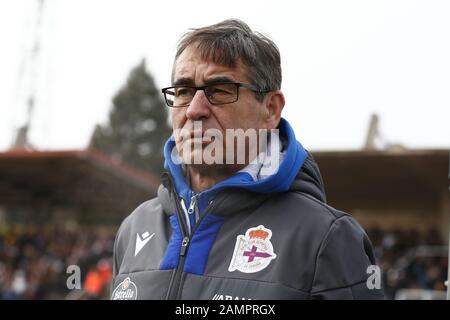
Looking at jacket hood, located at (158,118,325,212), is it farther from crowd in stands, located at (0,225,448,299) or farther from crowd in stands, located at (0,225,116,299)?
crowd in stands, located at (0,225,116,299)

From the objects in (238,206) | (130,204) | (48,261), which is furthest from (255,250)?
(130,204)

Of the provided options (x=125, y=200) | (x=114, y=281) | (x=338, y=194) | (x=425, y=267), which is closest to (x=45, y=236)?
(x=125, y=200)

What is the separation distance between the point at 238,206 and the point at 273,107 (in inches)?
12.7

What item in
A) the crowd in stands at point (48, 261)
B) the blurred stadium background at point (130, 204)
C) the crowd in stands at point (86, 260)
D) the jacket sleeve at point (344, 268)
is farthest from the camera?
the crowd in stands at point (48, 261)

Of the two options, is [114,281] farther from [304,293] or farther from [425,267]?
[425,267]

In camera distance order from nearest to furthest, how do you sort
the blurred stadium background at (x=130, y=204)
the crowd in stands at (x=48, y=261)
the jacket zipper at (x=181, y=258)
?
the jacket zipper at (x=181, y=258)
the blurred stadium background at (x=130, y=204)
the crowd in stands at (x=48, y=261)

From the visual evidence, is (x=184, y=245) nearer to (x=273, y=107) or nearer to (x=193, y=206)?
(x=193, y=206)

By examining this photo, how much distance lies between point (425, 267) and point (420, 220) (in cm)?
781

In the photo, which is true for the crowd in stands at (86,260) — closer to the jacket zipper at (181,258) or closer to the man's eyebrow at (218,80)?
the jacket zipper at (181,258)

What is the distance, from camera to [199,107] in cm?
181

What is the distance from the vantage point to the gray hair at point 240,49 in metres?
1.84

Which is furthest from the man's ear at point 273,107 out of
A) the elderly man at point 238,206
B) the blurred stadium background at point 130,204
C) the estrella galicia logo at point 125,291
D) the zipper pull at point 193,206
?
the blurred stadium background at point 130,204

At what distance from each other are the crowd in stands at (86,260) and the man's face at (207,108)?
21.5 ft

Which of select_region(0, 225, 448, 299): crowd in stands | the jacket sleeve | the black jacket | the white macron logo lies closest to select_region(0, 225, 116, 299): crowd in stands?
select_region(0, 225, 448, 299): crowd in stands
